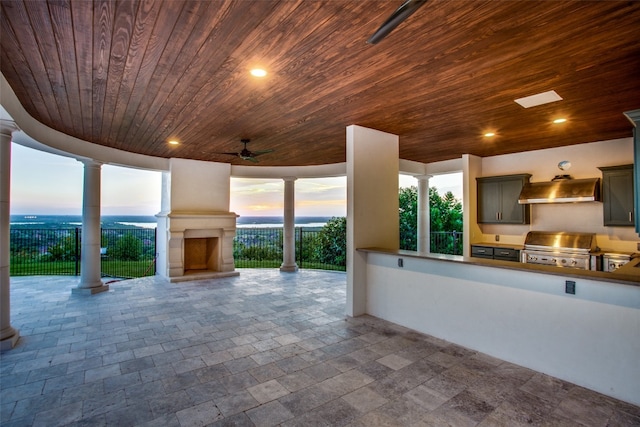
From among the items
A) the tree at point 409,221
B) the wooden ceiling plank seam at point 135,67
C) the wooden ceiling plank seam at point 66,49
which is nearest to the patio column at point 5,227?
the wooden ceiling plank seam at point 66,49

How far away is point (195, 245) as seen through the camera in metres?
7.59

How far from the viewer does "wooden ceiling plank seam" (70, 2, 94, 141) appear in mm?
1943

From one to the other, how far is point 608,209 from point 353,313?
14.5 ft

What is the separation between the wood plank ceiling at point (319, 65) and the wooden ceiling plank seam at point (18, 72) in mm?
16

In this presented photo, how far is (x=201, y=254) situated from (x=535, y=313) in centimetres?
697

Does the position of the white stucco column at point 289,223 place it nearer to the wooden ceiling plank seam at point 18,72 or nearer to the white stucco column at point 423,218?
the white stucco column at point 423,218

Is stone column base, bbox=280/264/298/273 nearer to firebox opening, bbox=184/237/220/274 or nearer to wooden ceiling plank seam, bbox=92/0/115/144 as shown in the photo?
firebox opening, bbox=184/237/220/274

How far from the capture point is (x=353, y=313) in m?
4.29

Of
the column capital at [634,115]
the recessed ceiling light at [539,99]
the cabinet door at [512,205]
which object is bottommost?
the cabinet door at [512,205]

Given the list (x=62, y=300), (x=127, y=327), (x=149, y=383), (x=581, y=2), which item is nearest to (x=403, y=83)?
(x=581, y=2)

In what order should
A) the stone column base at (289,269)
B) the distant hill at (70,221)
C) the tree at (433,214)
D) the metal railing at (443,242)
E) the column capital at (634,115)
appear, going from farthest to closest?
the tree at (433,214) < the metal railing at (443,242) < the distant hill at (70,221) < the stone column base at (289,269) < the column capital at (634,115)

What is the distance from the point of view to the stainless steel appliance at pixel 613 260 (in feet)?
15.0

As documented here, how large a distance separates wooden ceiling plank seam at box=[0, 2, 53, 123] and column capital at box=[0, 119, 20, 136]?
311mm

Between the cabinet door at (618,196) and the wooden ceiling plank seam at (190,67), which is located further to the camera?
the cabinet door at (618,196)
